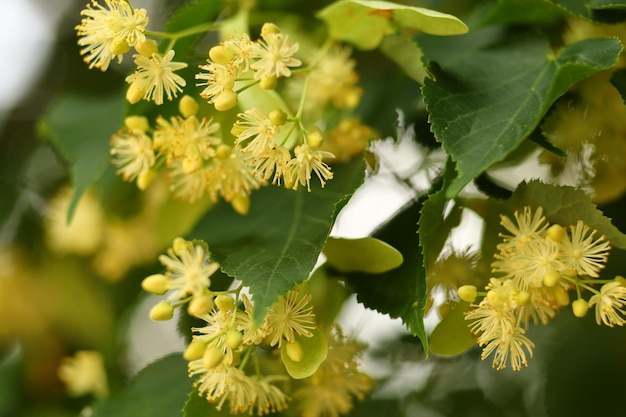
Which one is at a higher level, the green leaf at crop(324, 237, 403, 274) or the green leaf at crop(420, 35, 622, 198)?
the green leaf at crop(420, 35, 622, 198)

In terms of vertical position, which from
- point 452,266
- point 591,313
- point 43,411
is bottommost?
point 43,411

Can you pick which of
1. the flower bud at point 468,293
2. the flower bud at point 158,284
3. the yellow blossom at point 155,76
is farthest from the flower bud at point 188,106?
the flower bud at point 468,293

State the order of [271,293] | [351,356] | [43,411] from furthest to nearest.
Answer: [43,411], [351,356], [271,293]

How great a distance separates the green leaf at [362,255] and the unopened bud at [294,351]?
86 millimetres

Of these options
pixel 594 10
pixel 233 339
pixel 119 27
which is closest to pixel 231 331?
pixel 233 339

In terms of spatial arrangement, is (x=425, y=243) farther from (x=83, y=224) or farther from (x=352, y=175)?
(x=83, y=224)

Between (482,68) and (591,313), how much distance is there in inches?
12.0

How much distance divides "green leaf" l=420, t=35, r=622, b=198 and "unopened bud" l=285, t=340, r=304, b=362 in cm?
14

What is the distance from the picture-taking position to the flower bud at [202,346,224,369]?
1.38ft

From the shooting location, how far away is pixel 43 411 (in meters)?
0.90

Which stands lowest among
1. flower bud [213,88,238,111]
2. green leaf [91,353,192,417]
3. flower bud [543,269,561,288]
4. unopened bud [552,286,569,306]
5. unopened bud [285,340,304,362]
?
green leaf [91,353,192,417]

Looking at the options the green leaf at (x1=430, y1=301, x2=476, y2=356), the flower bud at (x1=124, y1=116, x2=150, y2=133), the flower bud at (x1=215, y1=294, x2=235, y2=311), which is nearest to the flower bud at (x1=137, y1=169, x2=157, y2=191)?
the flower bud at (x1=124, y1=116, x2=150, y2=133)

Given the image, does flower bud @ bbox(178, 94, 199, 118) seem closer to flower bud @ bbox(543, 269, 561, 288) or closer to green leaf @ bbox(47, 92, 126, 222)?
green leaf @ bbox(47, 92, 126, 222)

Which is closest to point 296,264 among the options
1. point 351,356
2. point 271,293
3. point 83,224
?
point 271,293
